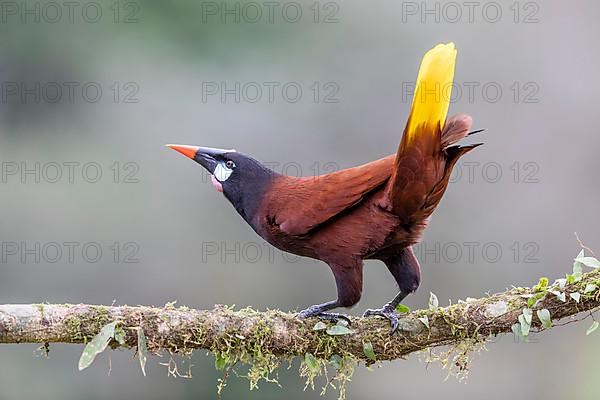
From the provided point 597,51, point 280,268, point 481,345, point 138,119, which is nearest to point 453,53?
point 481,345

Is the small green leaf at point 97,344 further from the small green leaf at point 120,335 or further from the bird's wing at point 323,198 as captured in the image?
the bird's wing at point 323,198

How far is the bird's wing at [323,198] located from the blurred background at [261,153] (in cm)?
283

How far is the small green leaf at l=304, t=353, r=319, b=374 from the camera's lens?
3.05 metres

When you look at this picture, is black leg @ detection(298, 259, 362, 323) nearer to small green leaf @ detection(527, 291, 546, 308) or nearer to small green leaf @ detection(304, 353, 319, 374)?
small green leaf @ detection(304, 353, 319, 374)

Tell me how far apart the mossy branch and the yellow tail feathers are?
67 centimetres

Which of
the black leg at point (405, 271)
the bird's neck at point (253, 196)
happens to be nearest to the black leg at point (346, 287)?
the black leg at point (405, 271)

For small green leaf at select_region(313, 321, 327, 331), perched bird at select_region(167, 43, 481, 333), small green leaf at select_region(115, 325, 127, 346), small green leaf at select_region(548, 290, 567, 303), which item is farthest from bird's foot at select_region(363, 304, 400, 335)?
small green leaf at select_region(115, 325, 127, 346)

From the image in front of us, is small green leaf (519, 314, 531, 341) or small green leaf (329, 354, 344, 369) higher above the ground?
small green leaf (519, 314, 531, 341)

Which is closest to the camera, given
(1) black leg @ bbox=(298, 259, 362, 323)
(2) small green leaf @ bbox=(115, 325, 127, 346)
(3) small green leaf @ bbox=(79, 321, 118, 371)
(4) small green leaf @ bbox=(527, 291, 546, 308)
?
(3) small green leaf @ bbox=(79, 321, 118, 371)

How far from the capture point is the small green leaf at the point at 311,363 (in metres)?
3.05

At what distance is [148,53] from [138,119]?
602 mm

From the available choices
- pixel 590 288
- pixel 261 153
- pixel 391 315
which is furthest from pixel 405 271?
pixel 261 153

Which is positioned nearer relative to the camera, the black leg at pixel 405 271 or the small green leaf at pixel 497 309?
the small green leaf at pixel 497 309

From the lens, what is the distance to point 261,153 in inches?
250
